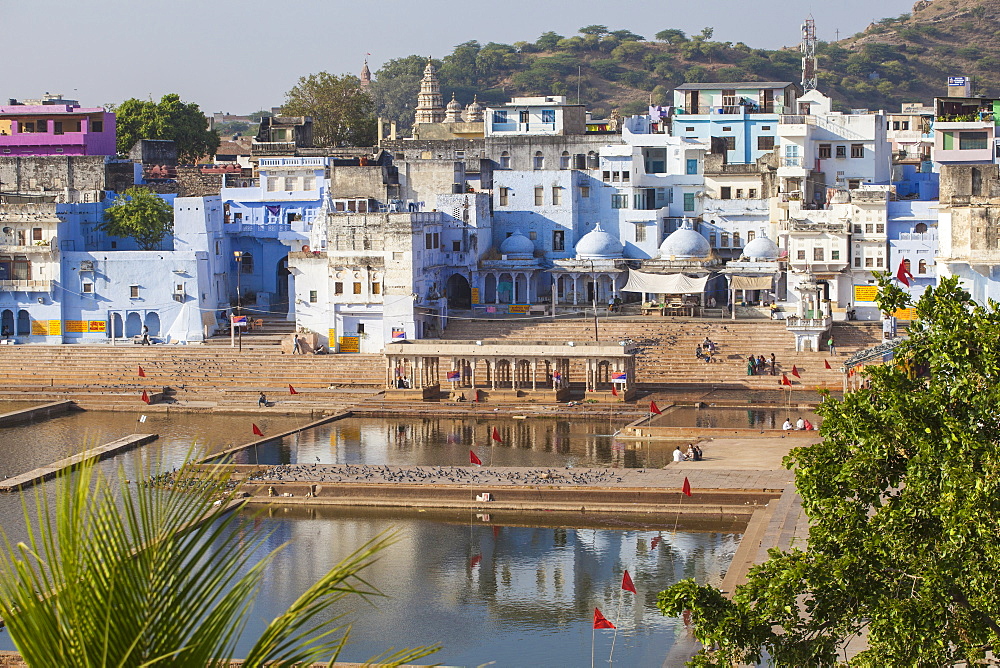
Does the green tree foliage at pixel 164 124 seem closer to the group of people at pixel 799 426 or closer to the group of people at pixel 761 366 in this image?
the group of people at pixel 761 366

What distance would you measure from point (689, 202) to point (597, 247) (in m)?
5.63

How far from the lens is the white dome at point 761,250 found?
56.7 m

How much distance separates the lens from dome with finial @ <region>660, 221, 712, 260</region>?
5853cm

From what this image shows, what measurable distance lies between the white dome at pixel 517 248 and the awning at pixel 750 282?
8769 mm

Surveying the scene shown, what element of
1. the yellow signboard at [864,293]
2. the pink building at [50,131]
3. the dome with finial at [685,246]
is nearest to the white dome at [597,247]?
the dome with finial at [685,246]

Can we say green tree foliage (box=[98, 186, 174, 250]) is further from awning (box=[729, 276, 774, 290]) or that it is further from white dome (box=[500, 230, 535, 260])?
awning (box=[729, 276, 774, 290])

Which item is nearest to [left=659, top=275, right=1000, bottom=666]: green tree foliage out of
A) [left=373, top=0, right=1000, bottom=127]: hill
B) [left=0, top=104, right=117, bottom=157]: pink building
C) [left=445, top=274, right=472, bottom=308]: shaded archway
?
[left=445, top=274, right=472, bottom=308]: shaded archway

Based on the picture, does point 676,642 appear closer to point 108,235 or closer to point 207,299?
point 207,299

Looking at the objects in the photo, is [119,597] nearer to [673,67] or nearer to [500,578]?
[500,578]

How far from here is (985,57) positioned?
16800 cm

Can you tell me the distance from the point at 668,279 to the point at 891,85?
10612 cm

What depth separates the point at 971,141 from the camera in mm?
55938

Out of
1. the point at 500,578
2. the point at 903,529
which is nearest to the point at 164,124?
the point at 500,578

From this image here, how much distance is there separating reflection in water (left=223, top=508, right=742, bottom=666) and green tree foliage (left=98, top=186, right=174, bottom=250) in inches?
1142
